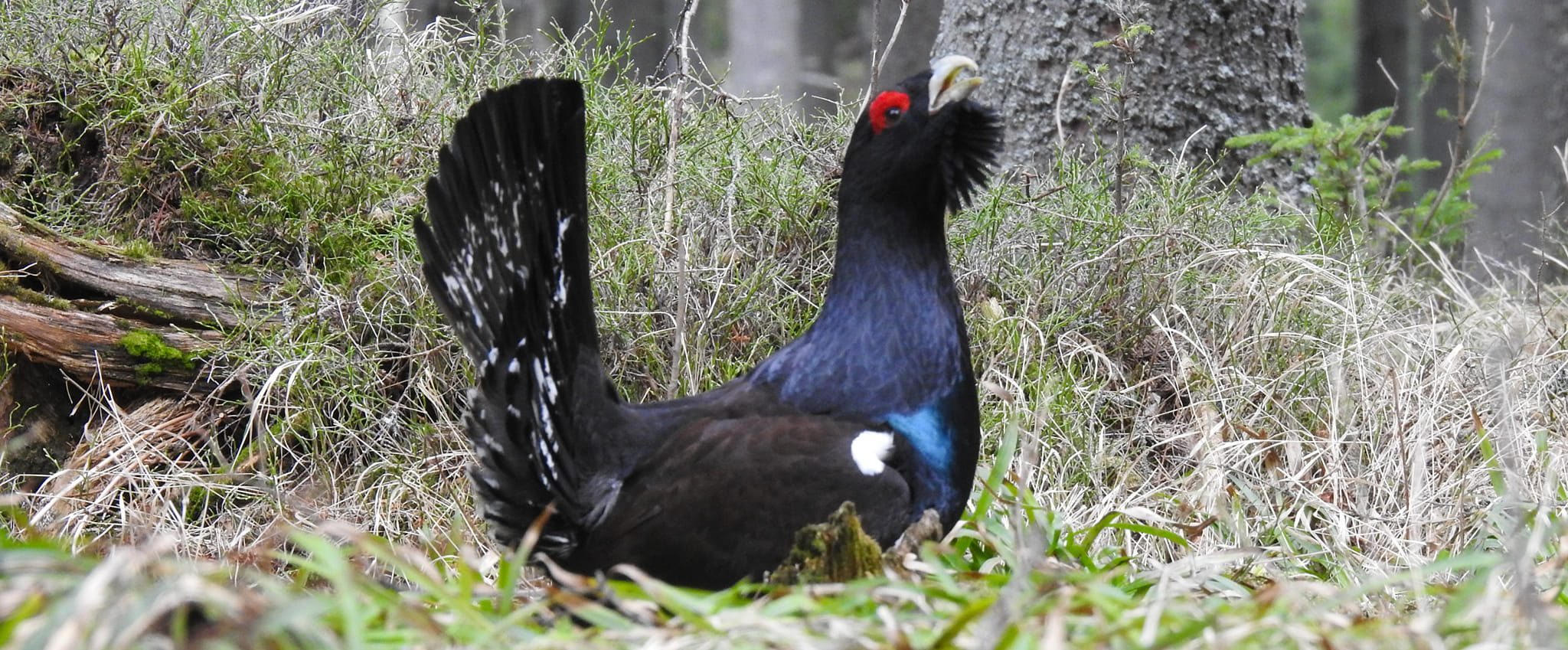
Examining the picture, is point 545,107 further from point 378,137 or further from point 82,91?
point 82,91

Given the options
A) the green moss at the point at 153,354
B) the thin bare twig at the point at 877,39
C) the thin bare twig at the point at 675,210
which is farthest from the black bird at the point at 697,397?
the green moss at the point at 153,354

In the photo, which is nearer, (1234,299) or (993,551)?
(993,551)

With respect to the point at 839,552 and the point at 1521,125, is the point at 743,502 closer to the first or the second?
the point at 839,552

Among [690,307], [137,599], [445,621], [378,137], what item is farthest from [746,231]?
[137,599]

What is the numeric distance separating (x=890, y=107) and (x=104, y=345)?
231 cm

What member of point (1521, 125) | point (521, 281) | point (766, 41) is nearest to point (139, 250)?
point (521, 281)

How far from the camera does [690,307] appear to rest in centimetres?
401

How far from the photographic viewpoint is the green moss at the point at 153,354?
12.3 feet

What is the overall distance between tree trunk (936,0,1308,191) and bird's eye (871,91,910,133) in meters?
2.14

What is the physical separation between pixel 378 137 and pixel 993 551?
7.75 feet

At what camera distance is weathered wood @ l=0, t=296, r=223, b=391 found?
143 inches

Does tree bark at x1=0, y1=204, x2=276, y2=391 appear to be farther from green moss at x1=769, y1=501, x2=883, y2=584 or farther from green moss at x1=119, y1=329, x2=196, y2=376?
green moss at x1=769, y1=501, x2=883, y2=584

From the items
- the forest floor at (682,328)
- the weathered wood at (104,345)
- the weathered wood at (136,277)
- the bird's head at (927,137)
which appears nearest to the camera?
the bird's head at (927,137)

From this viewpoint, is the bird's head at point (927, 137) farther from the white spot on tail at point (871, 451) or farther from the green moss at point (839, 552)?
the green moss at point (839, 552)
